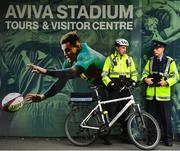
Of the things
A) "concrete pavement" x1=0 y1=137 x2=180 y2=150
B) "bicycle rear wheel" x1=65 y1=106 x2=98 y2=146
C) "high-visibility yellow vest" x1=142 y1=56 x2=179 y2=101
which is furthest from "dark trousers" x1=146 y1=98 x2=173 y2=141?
"bicycle rear wheel" x1=65 y1=106 x2=98 y2=146

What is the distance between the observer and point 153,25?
1010 cm

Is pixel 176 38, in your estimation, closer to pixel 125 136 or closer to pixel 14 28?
pixel 125 136

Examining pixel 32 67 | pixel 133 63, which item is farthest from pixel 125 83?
pixel 32 67

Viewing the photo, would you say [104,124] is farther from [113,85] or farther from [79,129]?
[113,85]

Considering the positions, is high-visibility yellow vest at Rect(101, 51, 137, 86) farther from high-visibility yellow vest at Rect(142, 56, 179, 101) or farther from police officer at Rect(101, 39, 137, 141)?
high-visibility yellow vest at Rect(142, 56, 179, 101)

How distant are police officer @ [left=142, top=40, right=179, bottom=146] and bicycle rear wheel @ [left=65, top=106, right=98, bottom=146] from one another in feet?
4.14

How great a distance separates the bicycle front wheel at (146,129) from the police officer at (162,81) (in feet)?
1.14

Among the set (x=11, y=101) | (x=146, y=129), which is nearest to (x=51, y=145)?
(x=11, y=101)

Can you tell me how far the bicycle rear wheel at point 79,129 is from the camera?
9734 millimetres

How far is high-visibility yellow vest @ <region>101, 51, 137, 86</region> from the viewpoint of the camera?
384 inches

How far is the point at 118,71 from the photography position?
975 cm

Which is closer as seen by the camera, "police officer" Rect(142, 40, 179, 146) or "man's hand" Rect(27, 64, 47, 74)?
"police officer" Rect(142, 40, 179, 146)

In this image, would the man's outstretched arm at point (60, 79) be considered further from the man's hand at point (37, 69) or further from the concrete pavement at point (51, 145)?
the concrete pavement at point (51, 145)

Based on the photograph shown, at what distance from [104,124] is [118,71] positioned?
3.49 feet
